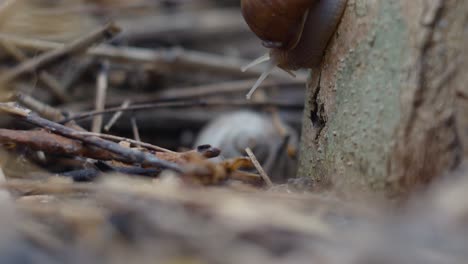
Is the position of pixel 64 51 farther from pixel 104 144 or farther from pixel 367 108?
pixel 367 108

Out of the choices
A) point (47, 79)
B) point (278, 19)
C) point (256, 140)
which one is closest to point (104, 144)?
point (278, 19)

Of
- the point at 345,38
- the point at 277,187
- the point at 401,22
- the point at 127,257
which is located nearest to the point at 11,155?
the point at 277,187

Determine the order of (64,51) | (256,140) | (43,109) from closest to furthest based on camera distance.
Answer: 1. (43,109)
2. (64,51)
3. (256,140)

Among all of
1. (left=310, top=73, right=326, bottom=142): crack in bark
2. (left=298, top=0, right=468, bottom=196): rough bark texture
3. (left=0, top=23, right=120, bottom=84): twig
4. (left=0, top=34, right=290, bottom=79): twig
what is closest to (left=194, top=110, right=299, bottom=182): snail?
(left=0, top=34, right=290, bottom=79): twig

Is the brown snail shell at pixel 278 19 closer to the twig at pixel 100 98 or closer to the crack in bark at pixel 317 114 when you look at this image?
the crack in bark at pixel 317 114

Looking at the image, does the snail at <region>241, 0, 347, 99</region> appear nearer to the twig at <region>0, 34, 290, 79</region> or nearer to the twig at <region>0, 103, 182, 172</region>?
the twig at <region>0, 103, 182, 172</region>

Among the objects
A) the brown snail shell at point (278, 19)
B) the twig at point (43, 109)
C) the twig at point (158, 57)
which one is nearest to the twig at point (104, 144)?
the twig at point (43, 109)
